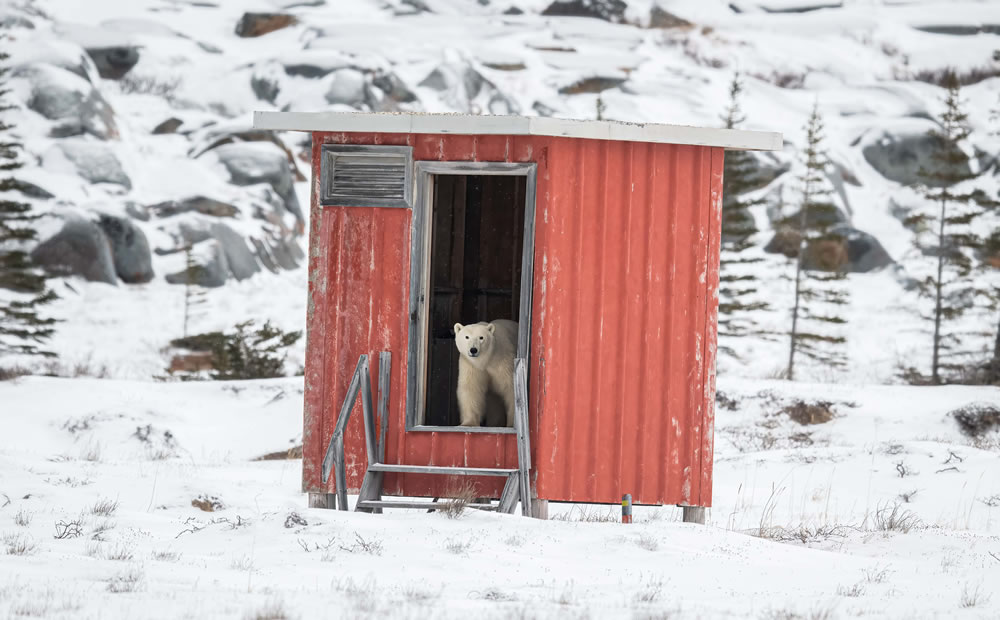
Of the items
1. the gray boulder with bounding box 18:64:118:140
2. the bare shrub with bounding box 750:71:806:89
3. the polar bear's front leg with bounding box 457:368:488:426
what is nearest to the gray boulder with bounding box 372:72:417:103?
the gray boulder with bounding box 18:64:118:140

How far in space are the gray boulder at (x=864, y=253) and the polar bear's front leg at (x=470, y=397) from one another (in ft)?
82.6

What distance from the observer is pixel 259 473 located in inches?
444

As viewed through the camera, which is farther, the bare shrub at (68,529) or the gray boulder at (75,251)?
the gray boulder at (75,251)

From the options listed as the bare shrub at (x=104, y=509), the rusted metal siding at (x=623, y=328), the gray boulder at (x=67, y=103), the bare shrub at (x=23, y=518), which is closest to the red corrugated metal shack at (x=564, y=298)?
the rusted metal siding at (x=623, y=328)

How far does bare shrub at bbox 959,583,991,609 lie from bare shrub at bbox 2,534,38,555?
15.9 feet

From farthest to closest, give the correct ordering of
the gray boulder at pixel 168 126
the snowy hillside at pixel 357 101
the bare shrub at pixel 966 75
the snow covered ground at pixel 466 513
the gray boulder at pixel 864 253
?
the bare shrub at pixel 966 75 < the gray boulder at pixel 168 126 < the gray boulder at pixel 864 253 < the snowy hillside at pixel 357 101 < the snow covered ground at pixel 466 513

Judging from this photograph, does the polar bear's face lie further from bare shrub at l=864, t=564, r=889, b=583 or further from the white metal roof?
bare shrub at l=864, t=564, r=889, b=583

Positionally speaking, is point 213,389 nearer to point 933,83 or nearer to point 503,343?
point 503,343

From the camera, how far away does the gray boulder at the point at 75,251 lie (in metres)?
26.0

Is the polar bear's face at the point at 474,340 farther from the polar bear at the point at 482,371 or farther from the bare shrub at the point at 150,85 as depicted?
the bare shrub at the point at 150,85

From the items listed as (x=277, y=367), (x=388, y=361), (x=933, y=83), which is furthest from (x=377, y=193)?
(x=933, y=83)

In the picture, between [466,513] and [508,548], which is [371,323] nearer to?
[466,513]

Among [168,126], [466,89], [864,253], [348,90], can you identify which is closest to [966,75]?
[864,253]

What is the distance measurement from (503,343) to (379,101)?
27695 mm
